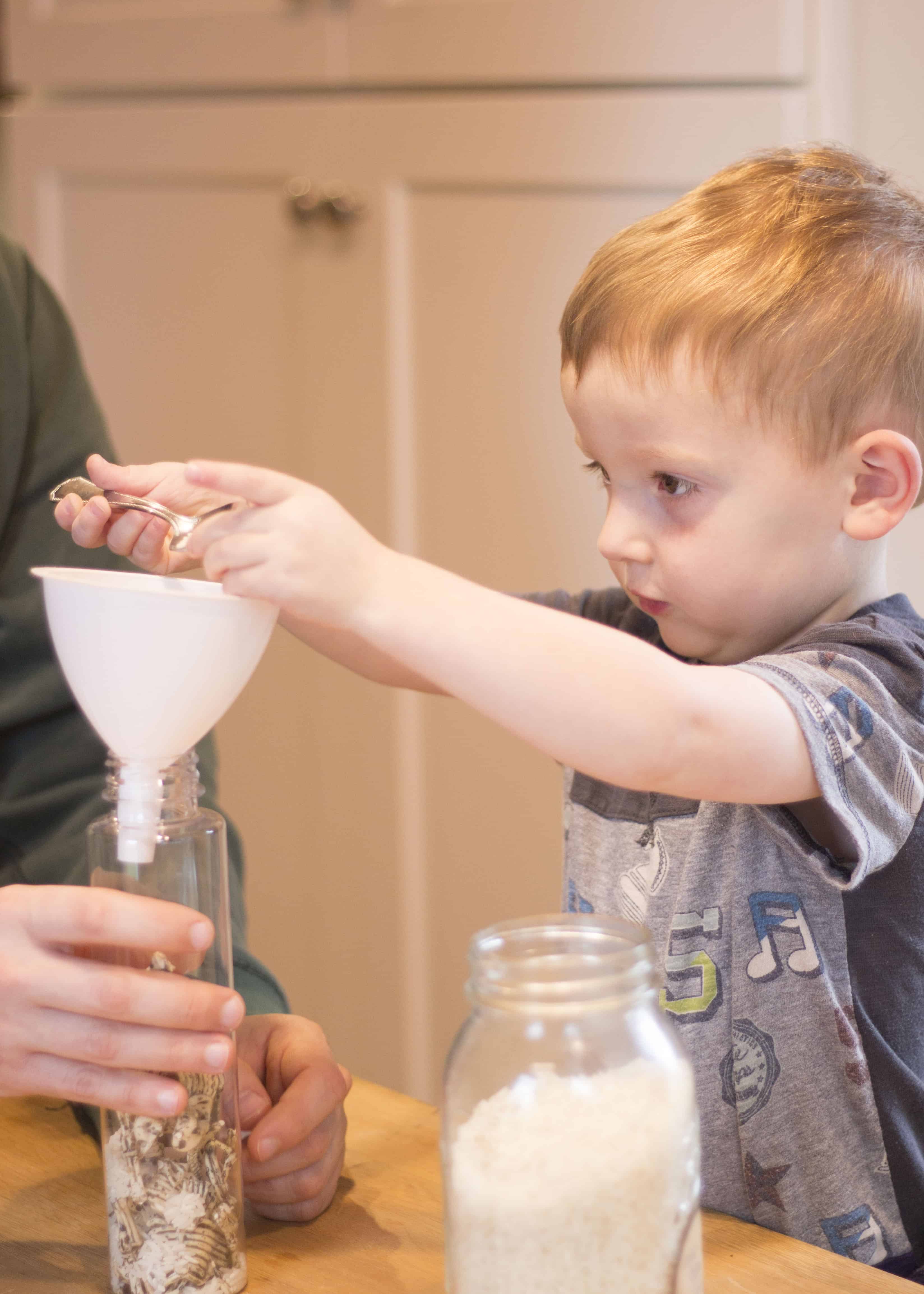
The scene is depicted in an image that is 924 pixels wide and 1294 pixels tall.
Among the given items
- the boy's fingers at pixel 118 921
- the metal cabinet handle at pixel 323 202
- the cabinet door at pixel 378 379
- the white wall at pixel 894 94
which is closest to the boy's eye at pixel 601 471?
the boy's fingers at pixel 118 921

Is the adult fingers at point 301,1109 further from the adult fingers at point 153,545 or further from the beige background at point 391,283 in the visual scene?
the beige background at point 391,283

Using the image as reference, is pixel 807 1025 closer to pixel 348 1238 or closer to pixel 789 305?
pixel 348 1238

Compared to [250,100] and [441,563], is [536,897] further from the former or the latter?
[250,100]

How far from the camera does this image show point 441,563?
1.70m

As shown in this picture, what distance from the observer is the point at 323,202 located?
167 centimetres

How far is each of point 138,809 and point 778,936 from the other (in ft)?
1.16

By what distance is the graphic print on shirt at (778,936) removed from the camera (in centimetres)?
73

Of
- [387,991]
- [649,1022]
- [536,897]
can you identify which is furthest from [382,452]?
[649,1022]

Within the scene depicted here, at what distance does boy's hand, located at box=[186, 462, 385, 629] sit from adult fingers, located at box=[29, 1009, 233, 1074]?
0.18m

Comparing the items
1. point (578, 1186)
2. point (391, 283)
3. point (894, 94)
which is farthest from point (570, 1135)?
point (391, 283)

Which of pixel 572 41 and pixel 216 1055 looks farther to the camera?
pixel 572 41

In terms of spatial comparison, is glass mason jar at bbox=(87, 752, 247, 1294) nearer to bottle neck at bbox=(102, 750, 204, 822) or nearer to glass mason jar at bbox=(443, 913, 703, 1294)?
bottle neck at bbox=(102, 750, 204, 822)

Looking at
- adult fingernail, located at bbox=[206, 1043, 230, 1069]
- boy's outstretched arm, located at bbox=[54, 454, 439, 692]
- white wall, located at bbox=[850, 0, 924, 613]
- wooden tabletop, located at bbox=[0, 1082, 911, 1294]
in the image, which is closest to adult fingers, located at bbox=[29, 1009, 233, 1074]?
adult fingernail, located at bbox=[206, 1043, 230, 1069]

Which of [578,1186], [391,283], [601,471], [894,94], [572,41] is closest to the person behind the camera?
[578,1186]
